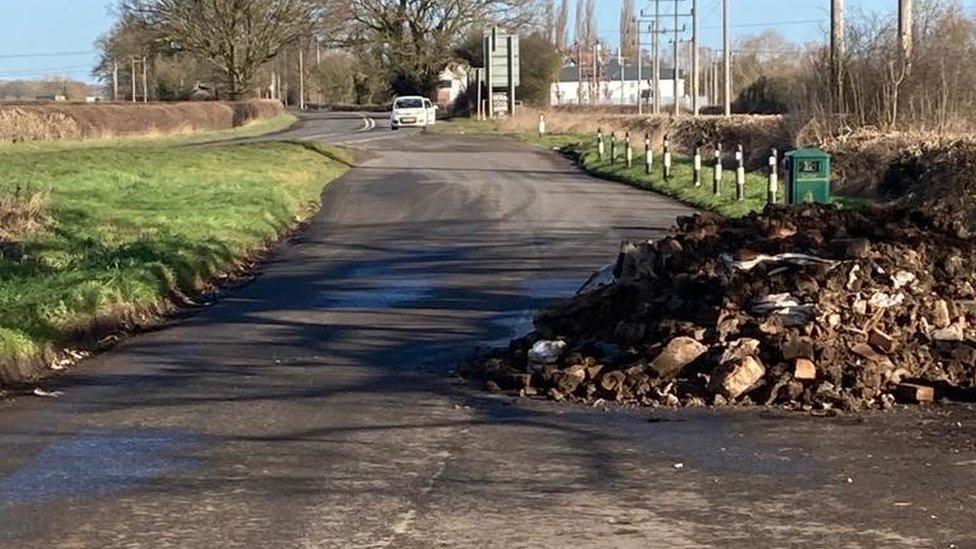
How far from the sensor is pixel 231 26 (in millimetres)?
76625

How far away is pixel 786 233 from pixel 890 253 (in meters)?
1.14

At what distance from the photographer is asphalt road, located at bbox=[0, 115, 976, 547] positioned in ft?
22.3

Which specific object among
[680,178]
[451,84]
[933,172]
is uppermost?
[451,84]

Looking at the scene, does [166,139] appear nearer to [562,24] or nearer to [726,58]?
[726,58]

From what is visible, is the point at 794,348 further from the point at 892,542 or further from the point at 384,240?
the point at 384,240

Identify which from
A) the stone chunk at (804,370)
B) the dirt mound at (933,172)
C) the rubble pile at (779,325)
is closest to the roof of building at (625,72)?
the dirt mound at (933,172)

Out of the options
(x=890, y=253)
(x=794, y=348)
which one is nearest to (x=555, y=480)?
(x=794, y=348)

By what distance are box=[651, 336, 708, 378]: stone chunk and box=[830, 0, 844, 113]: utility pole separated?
82.0ft

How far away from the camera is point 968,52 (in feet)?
106

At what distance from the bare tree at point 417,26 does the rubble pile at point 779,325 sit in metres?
69.5

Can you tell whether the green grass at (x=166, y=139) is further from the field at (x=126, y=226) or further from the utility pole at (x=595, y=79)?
the utility pole at (x=595, y=79)

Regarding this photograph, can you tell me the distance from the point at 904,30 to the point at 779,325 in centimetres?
2396

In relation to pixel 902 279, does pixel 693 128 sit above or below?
above

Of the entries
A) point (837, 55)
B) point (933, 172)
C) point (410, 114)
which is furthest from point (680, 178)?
point (410, 114)
